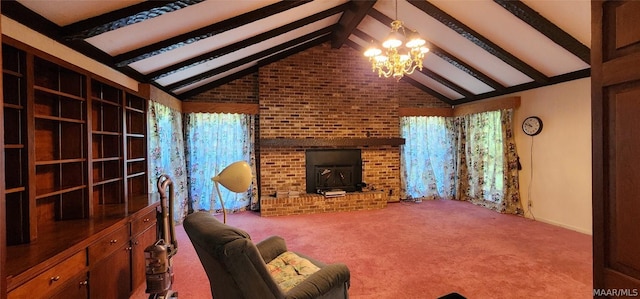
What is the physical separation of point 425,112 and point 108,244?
5957 mm

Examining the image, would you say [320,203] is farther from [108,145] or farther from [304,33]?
[108,145]

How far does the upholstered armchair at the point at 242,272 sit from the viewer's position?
5.04 feet

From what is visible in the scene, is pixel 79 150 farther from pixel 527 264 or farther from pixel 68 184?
pixel 527 264

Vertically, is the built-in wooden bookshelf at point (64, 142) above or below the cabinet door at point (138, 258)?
above

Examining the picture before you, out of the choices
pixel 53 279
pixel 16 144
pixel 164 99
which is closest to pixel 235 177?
pixel 53 279

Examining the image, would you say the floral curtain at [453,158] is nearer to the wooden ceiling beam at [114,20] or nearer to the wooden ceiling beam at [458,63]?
the wooden ceiling beam at [458,63]

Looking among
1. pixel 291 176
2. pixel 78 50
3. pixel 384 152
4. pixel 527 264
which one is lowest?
pixel 527 264

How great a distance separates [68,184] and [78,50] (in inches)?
43.7

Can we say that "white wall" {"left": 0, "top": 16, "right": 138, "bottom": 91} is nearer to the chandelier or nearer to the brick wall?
the brick wall

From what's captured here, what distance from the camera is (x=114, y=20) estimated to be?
7.54 feet

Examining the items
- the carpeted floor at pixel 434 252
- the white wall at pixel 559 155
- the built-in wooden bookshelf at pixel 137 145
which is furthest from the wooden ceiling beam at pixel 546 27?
the built-in wooden bookshelf at pixel 137 145

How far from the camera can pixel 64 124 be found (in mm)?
2445

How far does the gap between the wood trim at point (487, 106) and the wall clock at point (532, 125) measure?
1.11ft

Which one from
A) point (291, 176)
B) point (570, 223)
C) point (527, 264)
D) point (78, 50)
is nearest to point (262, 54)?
point (291, 176)
